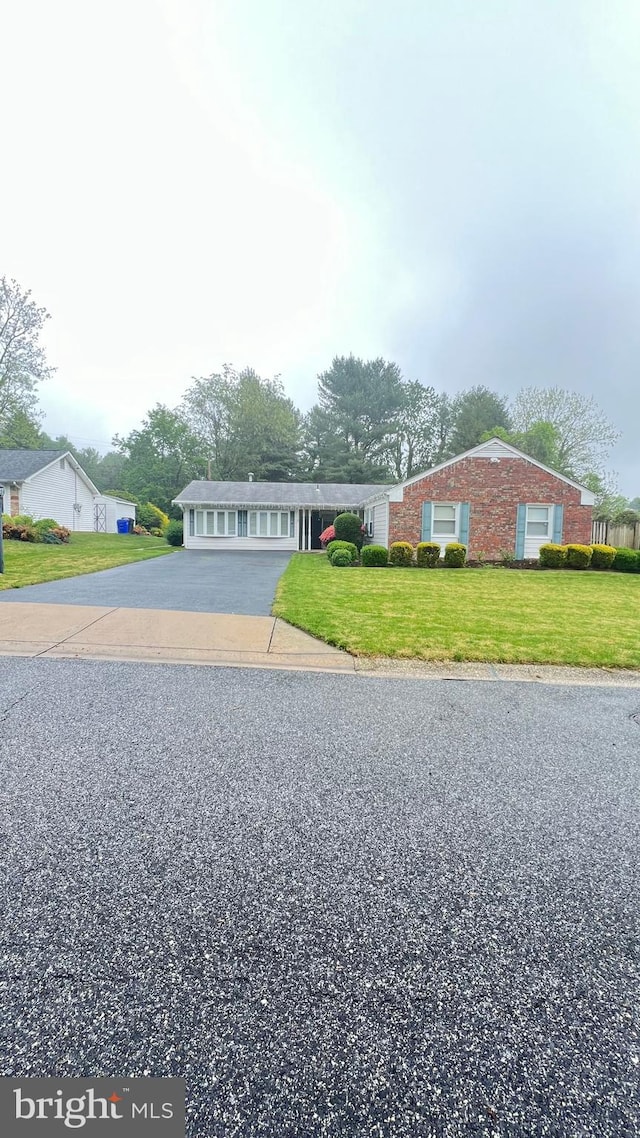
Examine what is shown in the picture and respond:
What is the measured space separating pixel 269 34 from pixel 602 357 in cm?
2689

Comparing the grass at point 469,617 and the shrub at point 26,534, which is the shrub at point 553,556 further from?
the shrub at point 26,534

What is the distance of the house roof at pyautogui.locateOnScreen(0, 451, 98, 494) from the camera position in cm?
2310

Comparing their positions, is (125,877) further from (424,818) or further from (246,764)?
(424,818)

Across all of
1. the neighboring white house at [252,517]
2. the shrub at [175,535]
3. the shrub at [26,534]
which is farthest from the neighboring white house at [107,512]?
the shrub at [26,534]

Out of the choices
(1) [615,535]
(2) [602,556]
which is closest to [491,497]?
(2) [602,556]

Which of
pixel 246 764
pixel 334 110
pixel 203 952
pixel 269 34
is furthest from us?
pixel 334 110

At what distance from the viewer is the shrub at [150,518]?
1452 inches

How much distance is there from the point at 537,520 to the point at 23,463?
83.9 ft

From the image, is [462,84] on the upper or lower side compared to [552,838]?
upper

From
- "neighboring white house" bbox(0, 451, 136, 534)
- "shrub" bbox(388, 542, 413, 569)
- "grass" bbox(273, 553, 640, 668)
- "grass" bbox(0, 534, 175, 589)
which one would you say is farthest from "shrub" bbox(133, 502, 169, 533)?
"grass" bbox(273, 553, 640, 668)

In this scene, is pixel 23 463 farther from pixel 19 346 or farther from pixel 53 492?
pixel 19 346

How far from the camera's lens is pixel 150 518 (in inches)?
1452

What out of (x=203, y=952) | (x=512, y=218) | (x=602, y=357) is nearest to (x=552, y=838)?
(x=203, y=952)

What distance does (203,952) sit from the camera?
151cm
